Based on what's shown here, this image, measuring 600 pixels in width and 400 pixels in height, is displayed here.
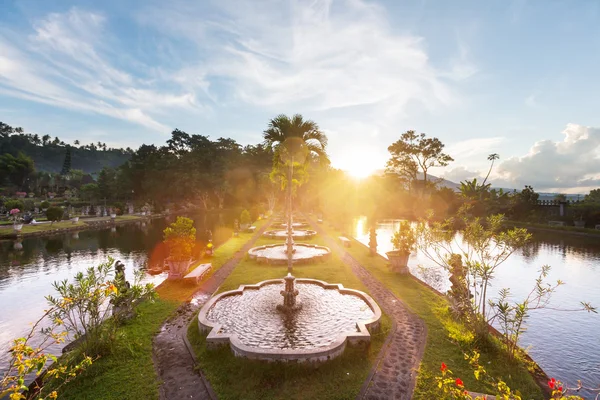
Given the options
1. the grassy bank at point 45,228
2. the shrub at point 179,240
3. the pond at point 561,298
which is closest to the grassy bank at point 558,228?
the pond at point 561,298

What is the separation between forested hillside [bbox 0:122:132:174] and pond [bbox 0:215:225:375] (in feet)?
291

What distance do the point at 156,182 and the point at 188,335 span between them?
6957 centimetres

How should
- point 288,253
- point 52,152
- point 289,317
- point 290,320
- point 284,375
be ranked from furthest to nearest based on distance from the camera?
point 52,152 < point 288,253 < point 289,317 < point 290,320 < point 284,375

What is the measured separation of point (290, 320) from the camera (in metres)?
9.52

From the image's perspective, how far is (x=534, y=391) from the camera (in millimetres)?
6340

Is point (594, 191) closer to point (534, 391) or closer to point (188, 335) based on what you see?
point (534, 391)

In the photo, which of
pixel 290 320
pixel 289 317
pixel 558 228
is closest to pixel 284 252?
pixel 289 317

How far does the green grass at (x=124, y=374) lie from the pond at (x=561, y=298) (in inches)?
415

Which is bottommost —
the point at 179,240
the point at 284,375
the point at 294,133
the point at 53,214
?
the point at 284,375

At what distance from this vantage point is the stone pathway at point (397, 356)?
629 centimetres

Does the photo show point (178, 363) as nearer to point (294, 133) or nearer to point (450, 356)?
point (450, 356)

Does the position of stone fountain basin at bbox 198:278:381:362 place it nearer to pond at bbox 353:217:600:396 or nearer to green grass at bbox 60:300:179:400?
green grass at bbox 60:300:179:400

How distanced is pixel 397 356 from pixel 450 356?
136cm

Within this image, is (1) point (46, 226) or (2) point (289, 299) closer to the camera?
(2) point (289, 299)
